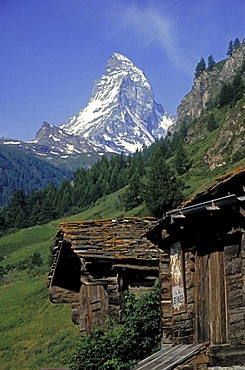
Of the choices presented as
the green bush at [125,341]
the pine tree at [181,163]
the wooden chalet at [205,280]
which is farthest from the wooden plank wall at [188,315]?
the pine tree at [181,163]

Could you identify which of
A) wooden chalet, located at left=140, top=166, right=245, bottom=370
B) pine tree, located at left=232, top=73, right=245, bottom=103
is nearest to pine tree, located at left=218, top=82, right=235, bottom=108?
pine tree, located at left=232, top=73, right=245, bottom=103

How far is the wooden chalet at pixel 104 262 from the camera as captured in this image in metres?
13.7

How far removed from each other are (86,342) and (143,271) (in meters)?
2.12

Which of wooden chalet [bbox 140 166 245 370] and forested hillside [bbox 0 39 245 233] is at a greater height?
forested hillside [bbox 0 39 245 233]

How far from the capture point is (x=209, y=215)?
928cm

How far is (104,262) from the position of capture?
13812 mm

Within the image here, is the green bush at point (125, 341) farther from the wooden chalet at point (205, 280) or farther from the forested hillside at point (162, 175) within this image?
the forested hillside at point (162, 175)

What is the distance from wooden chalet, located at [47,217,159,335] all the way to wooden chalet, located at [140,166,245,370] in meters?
2.65

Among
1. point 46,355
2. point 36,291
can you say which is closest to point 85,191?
point 36,291

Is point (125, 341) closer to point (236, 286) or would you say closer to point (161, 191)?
point (236, 286)

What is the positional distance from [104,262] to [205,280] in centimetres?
459

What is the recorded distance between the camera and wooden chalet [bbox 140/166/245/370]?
8.81 m

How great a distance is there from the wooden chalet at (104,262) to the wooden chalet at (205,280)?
265cm

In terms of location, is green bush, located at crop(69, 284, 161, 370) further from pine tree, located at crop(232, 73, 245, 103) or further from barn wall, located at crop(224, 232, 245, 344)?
pine tree, located at crop(232, 73, 245, 103)
